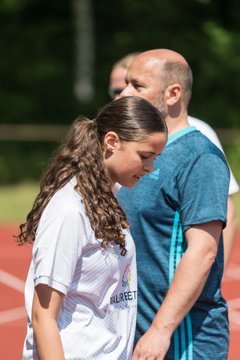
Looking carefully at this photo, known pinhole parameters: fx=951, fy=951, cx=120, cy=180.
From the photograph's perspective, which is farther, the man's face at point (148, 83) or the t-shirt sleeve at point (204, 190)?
the man's face at point (148, 83)

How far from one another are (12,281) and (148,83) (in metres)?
6.65

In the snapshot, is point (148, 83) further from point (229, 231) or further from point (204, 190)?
point (229, 231)

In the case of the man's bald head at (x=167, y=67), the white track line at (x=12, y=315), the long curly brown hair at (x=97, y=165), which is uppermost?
the man's bald head at (x=167, y=67)

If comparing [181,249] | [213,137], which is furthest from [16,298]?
[181,249]

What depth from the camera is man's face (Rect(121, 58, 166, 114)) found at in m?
4.21

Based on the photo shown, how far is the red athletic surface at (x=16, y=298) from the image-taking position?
7673 mm

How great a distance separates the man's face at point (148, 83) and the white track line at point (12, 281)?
6.03m

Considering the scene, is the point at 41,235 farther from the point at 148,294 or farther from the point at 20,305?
the point at 20,305

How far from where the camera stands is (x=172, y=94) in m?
4.24

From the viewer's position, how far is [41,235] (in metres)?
3.13

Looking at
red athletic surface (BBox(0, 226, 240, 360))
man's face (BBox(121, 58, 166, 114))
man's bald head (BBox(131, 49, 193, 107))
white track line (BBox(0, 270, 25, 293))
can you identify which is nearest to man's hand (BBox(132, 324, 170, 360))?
man's face (BBox(121, 58, 166, 114))

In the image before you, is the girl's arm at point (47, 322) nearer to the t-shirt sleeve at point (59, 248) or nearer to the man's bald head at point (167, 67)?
the t-shirt sleeve at point (59, 248)

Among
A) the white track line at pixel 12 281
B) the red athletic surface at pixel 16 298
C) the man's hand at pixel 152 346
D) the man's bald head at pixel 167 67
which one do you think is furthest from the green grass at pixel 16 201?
the man's hand at pixel 152 346

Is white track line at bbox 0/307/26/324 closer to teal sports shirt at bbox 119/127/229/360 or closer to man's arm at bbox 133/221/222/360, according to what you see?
teal sports shirt at bbox 119/127/229/360
